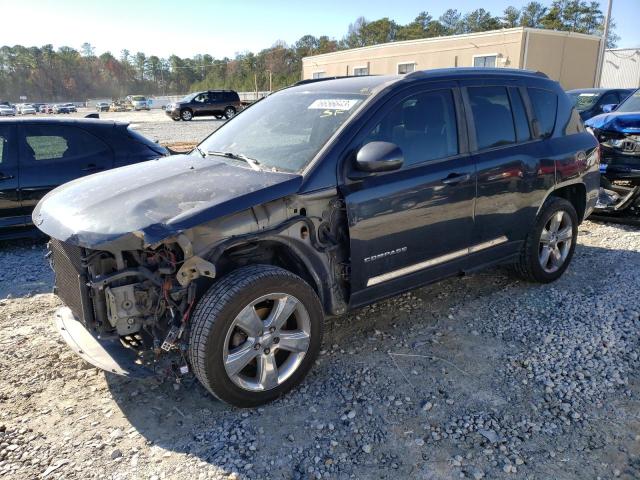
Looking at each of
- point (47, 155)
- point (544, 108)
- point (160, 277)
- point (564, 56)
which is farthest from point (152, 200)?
point (564, 56)

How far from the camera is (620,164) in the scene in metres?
6.89

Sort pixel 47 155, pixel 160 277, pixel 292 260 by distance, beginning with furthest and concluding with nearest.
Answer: pixel 47 155, pixel 292 260, pixel 160 277

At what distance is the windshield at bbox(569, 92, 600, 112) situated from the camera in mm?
12940

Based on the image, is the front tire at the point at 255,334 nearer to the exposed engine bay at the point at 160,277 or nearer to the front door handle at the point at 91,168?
the exposed engine bay at the point at 160,277

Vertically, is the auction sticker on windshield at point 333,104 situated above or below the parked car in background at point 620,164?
above

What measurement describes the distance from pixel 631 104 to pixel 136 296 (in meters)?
8.34

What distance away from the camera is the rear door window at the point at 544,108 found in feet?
15.3

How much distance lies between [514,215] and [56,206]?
355 centimetres

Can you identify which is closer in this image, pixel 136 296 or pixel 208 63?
pixel 136 296

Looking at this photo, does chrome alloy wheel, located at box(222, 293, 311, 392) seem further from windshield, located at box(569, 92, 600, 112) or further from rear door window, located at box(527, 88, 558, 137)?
windshield, located at box(569, 92, 600, 112)

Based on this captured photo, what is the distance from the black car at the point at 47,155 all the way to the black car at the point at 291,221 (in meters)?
2.81

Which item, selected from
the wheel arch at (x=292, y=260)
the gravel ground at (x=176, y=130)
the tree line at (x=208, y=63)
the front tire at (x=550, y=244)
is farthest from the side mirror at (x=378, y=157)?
the tree line at (x=208, y=63)

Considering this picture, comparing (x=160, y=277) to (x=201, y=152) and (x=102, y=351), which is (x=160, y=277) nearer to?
(x=102, y=351)

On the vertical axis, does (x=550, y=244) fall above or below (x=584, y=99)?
below
